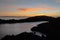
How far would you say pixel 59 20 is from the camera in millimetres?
19844

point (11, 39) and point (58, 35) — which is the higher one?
point (58, 35)

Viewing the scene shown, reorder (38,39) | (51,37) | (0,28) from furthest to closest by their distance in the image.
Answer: (0,28), (38,39), (51,37)

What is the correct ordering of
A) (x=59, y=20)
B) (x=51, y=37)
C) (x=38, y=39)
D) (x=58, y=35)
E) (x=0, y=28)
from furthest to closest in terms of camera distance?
(x=0, y=28)
(x=59, y=20)
(x=38, y=39)
(x=58, y=35)
(x=51, y=37)

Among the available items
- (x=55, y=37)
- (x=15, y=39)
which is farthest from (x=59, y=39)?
(x=15, y=39)

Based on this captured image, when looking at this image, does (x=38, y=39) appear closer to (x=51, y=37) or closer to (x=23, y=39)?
(x=23, y=39)

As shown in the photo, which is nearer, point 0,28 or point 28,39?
point 28,39

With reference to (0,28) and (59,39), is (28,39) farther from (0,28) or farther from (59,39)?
(0,28)

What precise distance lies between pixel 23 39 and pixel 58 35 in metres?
5.18

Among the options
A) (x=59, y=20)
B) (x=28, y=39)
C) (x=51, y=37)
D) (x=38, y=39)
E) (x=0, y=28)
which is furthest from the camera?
(x=0, y=28)

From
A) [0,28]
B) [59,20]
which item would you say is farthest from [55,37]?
[0,28]

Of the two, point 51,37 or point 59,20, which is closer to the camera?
point 51,37

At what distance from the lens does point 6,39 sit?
15.4 metres

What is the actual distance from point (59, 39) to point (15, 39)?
21.0 feet

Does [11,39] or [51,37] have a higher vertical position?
[51,37]
